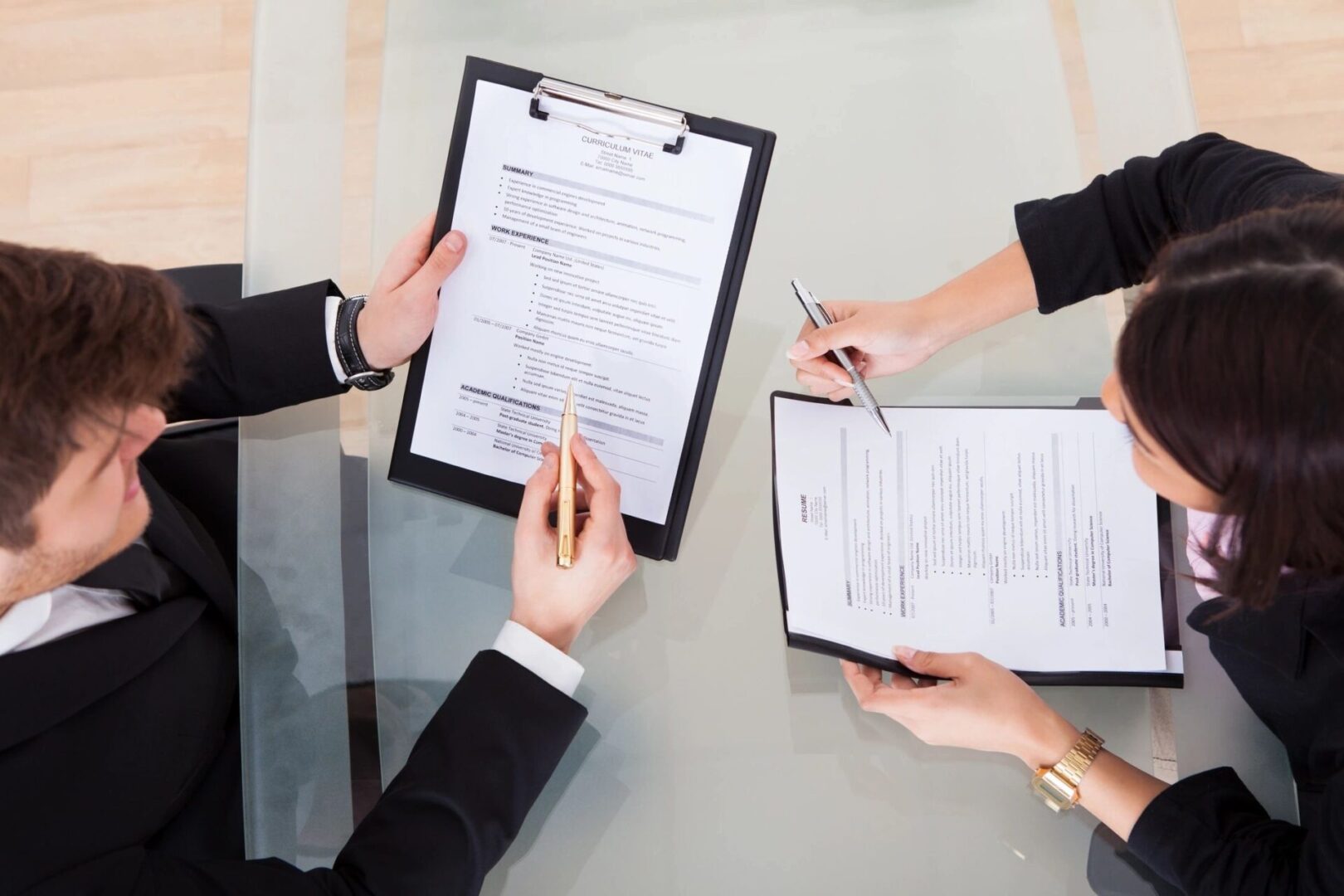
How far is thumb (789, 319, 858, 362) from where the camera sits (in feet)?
2.80

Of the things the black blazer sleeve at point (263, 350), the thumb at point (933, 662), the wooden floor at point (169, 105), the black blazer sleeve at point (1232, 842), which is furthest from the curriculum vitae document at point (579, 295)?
the wooden floor at point (169, 105)

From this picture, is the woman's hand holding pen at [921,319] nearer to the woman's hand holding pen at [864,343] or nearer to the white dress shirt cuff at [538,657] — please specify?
the woman's hand holding pen at [864,343]

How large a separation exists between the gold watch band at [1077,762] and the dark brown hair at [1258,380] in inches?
7.8

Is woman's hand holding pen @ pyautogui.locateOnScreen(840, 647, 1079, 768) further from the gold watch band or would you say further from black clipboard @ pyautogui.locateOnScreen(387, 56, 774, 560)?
black clipboard @ pyautogui.locateOnScreen(387, 56, 774, 560)

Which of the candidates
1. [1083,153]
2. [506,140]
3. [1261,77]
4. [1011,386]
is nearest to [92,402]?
[506,140]

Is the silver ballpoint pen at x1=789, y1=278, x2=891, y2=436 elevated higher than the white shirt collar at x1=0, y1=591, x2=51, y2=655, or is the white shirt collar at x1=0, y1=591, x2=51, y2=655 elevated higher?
the silver ballpoint pen at x1=789, y1=278, x2=891, y2=436

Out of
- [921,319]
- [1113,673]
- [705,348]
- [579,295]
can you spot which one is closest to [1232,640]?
[1113,673]

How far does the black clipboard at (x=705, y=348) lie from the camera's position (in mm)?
843

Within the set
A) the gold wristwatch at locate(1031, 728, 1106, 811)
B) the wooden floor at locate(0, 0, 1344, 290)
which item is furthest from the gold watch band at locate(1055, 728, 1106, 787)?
the wooden floor at locate(0, 0, 1344, 290)

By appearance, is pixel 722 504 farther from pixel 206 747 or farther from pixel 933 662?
pixel 206 747

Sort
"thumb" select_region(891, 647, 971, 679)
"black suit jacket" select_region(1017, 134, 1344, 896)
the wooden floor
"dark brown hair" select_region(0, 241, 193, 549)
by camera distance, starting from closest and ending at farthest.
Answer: "dark brown hair" select_region(0, 241, 193, 549) < "black suit jacket" select_region(1017, 134, 1344, 896) < "thumb" select_region(891, 647, 971, 679) < the wooden floor

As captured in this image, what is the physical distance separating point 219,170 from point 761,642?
1436mm

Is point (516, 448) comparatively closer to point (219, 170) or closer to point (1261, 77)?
point (219, 170)

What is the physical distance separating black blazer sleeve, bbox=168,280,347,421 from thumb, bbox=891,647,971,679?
1.98 feet
